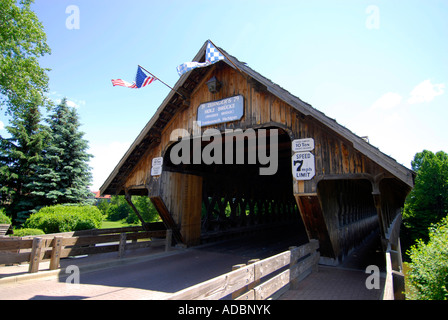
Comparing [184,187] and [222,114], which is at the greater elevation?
[222,114]

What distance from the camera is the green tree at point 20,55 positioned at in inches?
566

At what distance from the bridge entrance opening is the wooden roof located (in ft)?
4.00

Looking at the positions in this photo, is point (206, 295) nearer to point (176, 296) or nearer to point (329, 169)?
point (176, 296)

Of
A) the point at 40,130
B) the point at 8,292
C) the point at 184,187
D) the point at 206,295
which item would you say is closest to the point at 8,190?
the point at 40,130

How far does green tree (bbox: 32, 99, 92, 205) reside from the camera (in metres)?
19.3

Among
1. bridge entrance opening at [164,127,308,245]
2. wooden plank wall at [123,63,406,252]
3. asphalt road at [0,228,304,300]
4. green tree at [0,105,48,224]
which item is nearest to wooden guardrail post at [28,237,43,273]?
A: asphalt road at [0,228,304,300]

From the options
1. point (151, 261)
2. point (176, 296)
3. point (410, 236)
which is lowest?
point (410, 236)

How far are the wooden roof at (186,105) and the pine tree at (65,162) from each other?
9.93 m

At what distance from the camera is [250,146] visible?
38.2 ft

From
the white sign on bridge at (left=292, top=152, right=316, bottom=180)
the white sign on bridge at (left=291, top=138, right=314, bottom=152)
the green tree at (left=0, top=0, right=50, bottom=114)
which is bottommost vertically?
the white sign on bridge at (left=292, top=152, right=316, bottom=180)

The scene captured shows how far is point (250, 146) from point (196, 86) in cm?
351

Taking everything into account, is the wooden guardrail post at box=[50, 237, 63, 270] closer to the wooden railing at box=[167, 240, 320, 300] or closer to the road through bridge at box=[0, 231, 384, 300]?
the road through bridge at box=[0, 231, 384, 300]

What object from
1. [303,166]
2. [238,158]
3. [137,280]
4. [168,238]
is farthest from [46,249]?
[238,158]

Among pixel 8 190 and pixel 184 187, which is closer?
pixel 184 187
